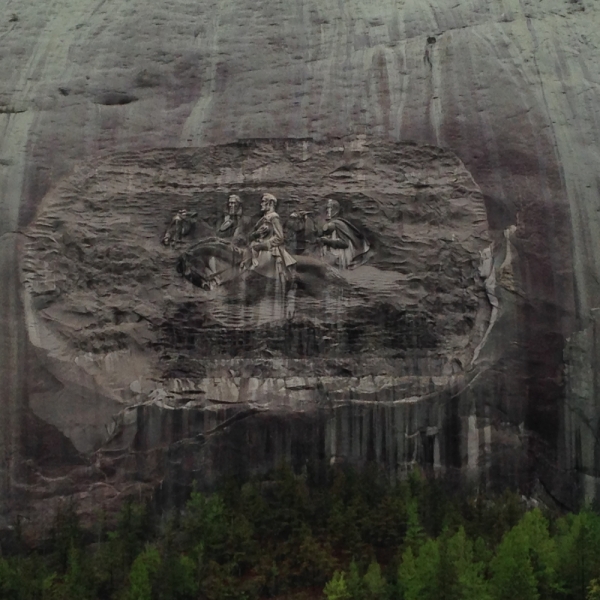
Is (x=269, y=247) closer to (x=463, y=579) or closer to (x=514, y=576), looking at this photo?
(x=463, y=579)

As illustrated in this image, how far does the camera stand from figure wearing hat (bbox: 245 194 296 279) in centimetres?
1510

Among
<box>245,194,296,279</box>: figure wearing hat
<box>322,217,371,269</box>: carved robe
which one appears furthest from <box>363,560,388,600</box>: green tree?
<box>322,217,371,269</box>: carved robe

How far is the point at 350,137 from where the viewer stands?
15820mm

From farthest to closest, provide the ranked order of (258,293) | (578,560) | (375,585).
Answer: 1. (258,293)
2. (375,585)
3. (578,560)

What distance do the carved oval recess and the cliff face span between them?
0.53 ft

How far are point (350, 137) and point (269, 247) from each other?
77.1 inches

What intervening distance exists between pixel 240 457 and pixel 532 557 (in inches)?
159

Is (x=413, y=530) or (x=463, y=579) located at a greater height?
(x=463, y=579)

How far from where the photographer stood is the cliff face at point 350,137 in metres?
14.4

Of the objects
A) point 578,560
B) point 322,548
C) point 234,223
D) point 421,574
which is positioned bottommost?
point 322,548

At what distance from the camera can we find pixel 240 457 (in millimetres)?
14336

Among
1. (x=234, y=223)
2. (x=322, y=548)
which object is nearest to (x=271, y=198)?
(x=234, y=223)

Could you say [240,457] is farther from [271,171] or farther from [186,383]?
[271,171]

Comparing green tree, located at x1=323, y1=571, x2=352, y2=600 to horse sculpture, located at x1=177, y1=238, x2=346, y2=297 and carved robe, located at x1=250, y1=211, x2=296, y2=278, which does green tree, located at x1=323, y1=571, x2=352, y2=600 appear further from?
carved robe, located at x1=250, y1=211, x2=296, y2=278
